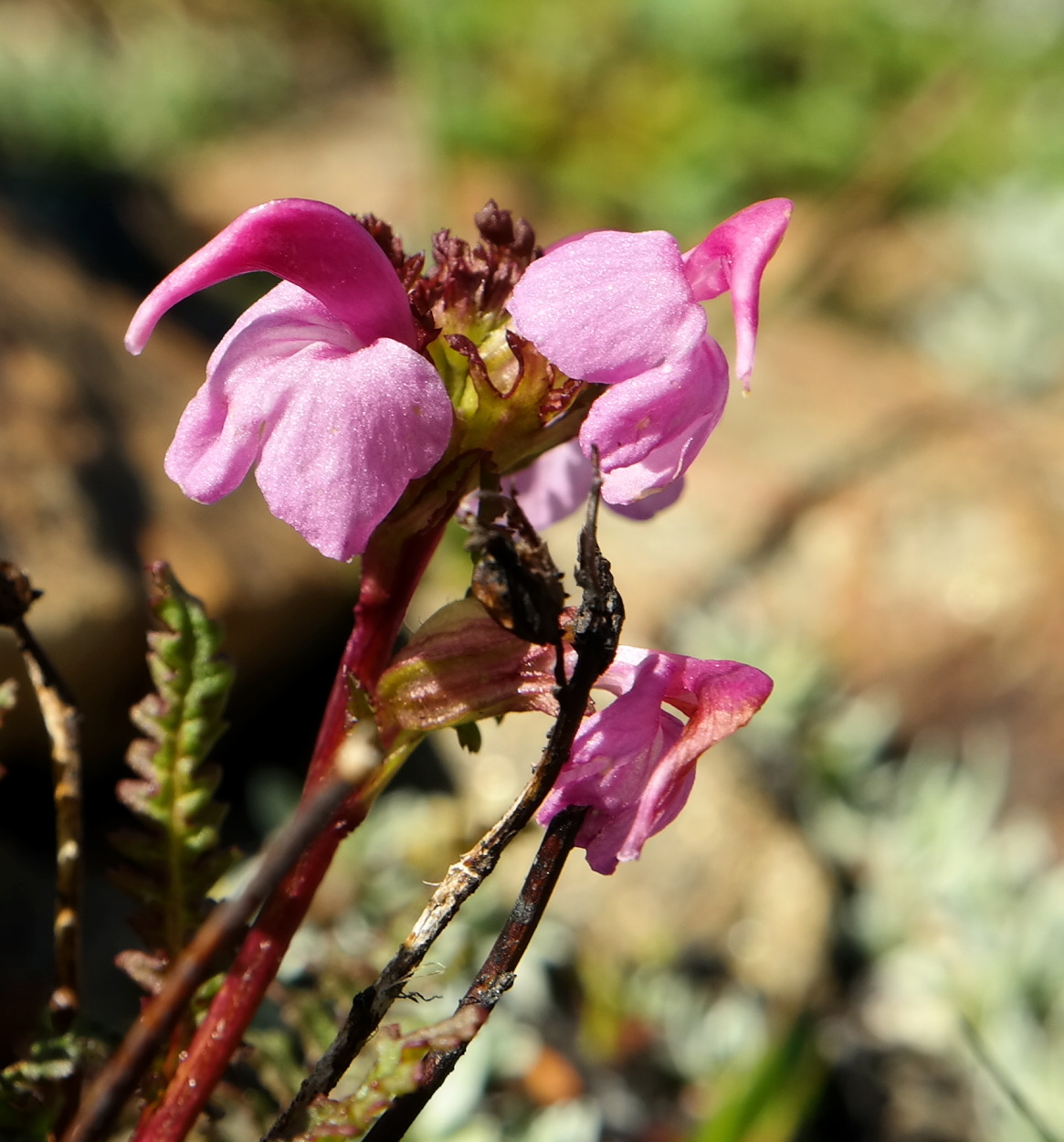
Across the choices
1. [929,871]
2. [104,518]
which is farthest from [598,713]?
[929,871]

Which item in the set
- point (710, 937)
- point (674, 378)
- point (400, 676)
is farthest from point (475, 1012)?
point (710, 937)

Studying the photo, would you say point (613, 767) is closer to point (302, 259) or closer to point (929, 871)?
point (302, 259)

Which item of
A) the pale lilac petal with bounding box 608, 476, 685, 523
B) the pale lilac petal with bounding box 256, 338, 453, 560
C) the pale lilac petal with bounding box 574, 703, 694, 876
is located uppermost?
the pale lilac petal with bounding box 608, 476, 685, 523

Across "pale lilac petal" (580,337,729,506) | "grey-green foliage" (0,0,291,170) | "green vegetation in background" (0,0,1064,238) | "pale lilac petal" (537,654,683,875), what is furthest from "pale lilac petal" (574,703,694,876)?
"grey-green foliage" (0,0,291,170)

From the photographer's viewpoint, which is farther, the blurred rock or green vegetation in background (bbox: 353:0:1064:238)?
green vegetation in background (bbox: 353:0:1064:238)

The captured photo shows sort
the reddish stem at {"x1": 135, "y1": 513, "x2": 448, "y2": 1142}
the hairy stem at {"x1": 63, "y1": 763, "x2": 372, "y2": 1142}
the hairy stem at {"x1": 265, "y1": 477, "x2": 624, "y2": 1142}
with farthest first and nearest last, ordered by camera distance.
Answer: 1. the reddish stem at {"x1": 135, "y1": 513, "x2": 448, "y2": 1142}
2. the hairy stem at {"x1": 265, "y1": 477, "x2": 624, "y2": 1142}
3. the hairy stem at {"x1": 63, "y1": 763, "x2": 372, "y2": 1142}

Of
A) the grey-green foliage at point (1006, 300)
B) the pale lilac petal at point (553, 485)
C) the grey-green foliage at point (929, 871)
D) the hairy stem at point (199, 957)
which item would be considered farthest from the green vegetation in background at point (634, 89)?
the hairy stem at point (199, 957)

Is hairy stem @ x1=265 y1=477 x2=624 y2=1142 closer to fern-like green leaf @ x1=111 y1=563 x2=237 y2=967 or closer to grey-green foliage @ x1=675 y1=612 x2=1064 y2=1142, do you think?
fern-like green leaf @ x1=111 y1=563 x2=237 y2=967

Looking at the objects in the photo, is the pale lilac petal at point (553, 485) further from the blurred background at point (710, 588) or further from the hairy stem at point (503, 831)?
the blurred background at point (710, 588)
